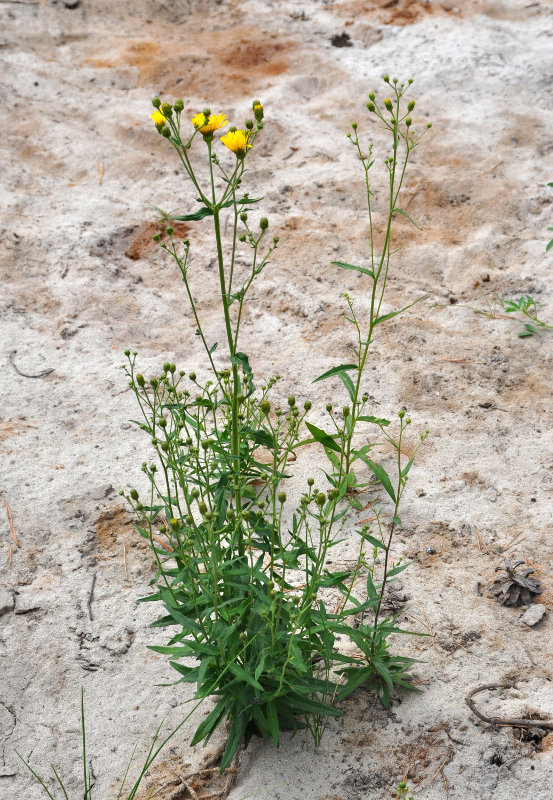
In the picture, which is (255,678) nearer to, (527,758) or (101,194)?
(527,758)

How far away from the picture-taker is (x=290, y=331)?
377cm

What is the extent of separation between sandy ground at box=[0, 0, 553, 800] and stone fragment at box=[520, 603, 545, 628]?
0.02 metres

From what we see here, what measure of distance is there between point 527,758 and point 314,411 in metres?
1.70

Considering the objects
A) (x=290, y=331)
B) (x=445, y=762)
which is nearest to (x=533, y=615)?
(x=445, y=762)

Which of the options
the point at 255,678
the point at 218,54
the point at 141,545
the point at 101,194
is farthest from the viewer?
the point at 218,54

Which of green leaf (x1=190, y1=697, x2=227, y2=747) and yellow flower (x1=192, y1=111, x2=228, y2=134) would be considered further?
green leaf (x1=190, y1=697, x2=227, y2=747)

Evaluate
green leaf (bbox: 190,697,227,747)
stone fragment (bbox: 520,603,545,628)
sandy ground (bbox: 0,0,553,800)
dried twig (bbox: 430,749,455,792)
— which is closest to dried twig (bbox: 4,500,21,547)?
sandy ground (bbox: 0,0,553,800)

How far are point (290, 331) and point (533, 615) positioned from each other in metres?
1.89

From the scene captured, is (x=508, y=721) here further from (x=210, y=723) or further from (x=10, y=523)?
(x=10, y=523)

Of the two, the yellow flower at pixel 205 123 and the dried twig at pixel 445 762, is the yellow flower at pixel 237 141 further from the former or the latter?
the dried twig at pixel 445 762

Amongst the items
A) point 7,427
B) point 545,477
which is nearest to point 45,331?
point 7,427

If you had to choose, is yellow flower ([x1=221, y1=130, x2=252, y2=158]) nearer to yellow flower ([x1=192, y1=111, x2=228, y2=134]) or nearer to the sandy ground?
yellow flower ([x1=192, y1=111, x2=228, y2=134])

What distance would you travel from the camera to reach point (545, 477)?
2857 millimetres

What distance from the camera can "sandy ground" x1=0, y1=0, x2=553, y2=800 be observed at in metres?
2.13
